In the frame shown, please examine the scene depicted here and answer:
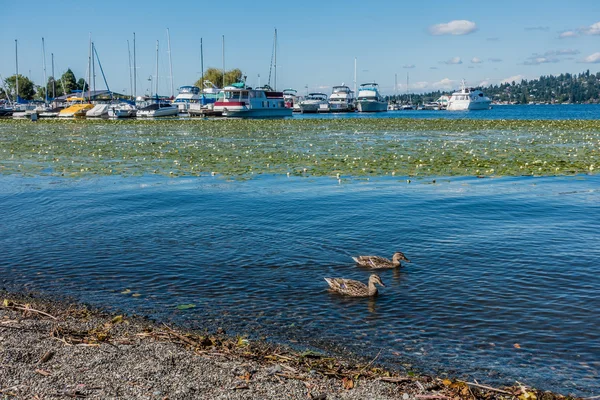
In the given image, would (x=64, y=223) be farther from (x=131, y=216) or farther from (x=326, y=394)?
(x=326, y=394)

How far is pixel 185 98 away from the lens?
117125 millimetres

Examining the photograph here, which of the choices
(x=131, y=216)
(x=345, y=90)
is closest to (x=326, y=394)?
(x=131, y=216)

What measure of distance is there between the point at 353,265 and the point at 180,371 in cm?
557

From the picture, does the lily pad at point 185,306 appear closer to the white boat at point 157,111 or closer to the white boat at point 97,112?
the white boat at point 157,111

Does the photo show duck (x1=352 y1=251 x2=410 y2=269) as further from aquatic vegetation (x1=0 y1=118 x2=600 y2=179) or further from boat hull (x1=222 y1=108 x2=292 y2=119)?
boat hull (x1=222 y1=108 x2=292 y2=119)

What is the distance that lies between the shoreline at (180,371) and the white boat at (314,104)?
402ft

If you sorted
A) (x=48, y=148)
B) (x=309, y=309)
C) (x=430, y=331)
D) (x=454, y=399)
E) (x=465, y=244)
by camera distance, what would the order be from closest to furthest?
1. (x=454, y=399)
2. (x=430, y=331)
3. (x=309, y=309)
4. (x=465, y=244)
5. (x=48, y=148)

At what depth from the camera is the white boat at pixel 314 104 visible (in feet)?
422

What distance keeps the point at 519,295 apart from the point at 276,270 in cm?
444

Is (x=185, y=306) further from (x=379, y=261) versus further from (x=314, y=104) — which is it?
(x=314, y=104)

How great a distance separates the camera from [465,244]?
1293cm

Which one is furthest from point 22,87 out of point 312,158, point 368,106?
point 312,158

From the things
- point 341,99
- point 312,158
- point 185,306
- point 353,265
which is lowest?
point 185,306

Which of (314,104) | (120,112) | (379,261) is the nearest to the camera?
(379,261)
